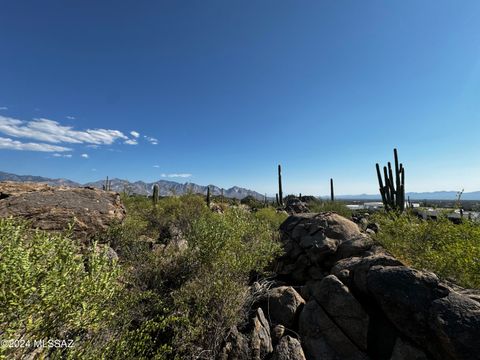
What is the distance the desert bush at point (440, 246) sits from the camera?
497cm

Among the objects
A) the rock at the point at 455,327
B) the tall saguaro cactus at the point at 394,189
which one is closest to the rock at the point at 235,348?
the rock at the point at 455,327

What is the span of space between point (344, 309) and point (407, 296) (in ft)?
3.66

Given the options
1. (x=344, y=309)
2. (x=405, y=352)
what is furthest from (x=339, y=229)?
(x=405, y=352)

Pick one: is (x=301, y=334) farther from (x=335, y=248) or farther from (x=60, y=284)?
(x=60, y=284)

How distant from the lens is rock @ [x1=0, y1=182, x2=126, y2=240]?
19.3 feet

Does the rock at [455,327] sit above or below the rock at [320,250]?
below

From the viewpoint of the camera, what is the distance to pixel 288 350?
409 cm

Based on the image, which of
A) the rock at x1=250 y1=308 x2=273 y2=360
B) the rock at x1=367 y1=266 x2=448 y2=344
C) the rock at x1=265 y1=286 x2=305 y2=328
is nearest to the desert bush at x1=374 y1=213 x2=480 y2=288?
the rock at x1=367 y1=266 x2=448 y2=344

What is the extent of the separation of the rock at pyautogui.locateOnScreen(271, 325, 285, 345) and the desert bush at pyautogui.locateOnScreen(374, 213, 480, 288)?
358 centimetres

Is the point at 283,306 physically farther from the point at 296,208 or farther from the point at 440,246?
the point at 296,208

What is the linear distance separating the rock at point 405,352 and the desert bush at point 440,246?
2087mm

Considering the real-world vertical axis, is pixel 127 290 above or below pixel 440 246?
below

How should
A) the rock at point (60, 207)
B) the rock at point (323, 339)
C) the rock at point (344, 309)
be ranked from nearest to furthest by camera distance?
the rock at point (323, 339) < the rock at point (344, 309) < the rock at point (60, 207)

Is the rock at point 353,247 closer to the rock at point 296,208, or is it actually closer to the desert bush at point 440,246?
the desert bush at point 440,246
